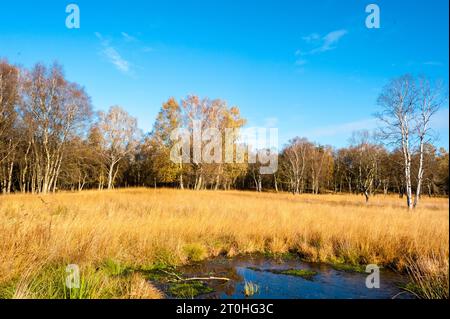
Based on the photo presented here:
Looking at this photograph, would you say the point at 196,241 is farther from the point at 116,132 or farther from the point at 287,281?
the point at 116,132

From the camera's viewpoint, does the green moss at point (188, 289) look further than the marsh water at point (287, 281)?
No

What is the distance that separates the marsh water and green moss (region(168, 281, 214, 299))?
0.42 feet

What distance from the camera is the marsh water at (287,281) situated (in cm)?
449

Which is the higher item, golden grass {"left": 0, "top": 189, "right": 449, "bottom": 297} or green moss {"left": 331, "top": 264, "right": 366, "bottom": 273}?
golden grass {"left": 0, "top": 189, "right": 449, "bottom": 297}

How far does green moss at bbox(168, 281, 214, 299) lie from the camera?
4.36m

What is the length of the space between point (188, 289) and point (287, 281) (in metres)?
1.85

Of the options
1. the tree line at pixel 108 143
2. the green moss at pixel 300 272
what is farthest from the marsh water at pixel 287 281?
the tree line at pixel 108 143

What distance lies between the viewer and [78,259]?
499 centimetres

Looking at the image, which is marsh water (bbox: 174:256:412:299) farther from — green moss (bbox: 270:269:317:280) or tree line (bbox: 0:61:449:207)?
tree line (bbox: 0:61:449:207)

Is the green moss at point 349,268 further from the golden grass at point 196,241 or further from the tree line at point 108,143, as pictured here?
the tree line at point 108,143

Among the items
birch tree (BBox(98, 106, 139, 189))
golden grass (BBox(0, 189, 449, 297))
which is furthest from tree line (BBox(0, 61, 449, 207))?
golden grass (BBox(0, 189, 449, 297))

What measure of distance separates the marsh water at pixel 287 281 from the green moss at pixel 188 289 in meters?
0.13
